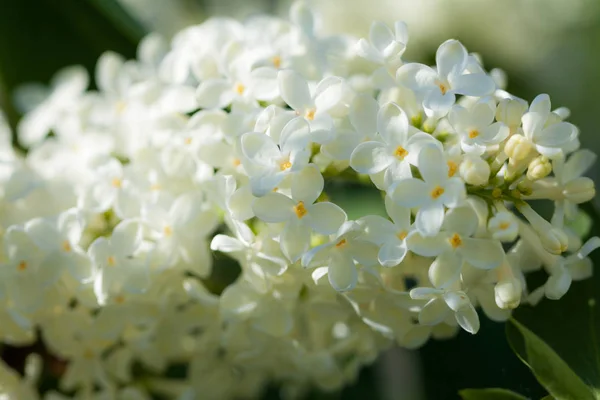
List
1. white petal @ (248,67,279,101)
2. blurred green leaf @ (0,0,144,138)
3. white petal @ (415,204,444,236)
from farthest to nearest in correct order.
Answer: blurred green leaf @ (0,0,144,138) → white petal @ (248,67,279,101) → white petal @ (415,204,444,236)

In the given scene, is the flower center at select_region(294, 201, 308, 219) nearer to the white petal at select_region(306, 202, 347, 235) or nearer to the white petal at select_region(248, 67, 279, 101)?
the white petal at select_region(306, 202, 347, 235)

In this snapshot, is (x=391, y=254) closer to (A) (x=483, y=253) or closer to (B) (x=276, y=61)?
(A) (x=483, y=253)

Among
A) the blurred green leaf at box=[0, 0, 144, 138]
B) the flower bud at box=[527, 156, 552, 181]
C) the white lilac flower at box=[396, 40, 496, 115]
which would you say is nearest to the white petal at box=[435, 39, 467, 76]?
the white lilac flower at box=[396, 40, 496, 115]

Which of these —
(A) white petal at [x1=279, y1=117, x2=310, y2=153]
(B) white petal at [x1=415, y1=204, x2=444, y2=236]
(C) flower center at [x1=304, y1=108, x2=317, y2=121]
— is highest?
(A) white petal at [x1=279, y1=117, x2=310, y2=153]

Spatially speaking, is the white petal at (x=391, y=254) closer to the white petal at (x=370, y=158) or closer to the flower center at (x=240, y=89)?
the white petal at (x=370, y=158)

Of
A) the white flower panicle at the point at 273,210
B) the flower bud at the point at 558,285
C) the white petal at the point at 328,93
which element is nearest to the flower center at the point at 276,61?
the white flower panicle at the point at 273,210

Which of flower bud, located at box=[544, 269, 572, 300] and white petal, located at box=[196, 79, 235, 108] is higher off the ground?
white petal, located at box=[196, 79, 235, 108]

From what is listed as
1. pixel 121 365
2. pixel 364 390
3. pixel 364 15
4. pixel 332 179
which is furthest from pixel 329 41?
pixel 364 15
